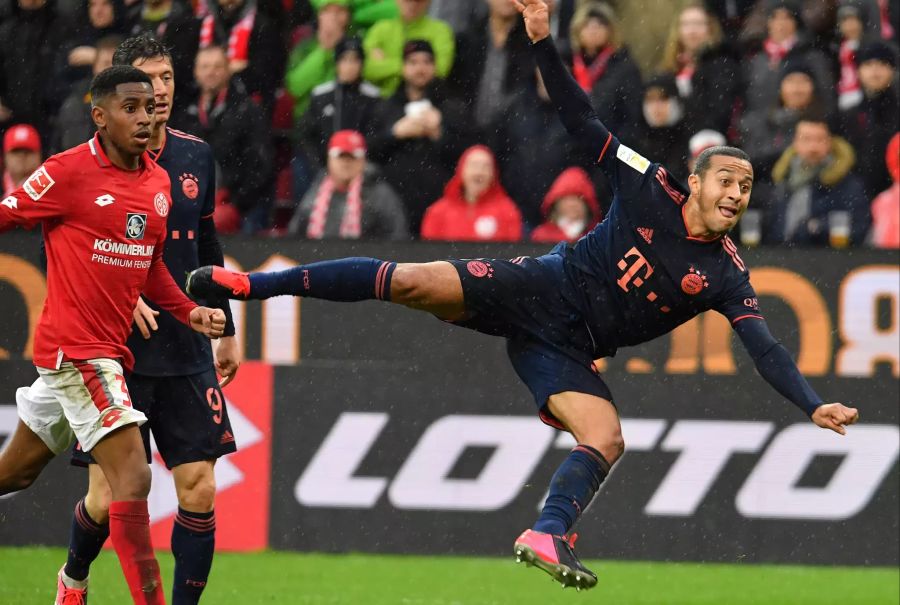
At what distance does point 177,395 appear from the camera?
20.6 feet

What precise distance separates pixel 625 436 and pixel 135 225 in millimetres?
4424

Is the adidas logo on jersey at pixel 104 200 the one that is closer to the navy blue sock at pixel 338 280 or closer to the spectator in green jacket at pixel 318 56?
the navy blue sock at pixel 338 280

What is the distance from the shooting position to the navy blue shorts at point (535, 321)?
6.26m

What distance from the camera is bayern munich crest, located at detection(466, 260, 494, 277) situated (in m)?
6.28

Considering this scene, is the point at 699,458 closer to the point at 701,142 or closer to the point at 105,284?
the point at 701,142

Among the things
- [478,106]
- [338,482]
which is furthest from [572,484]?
[478,106]

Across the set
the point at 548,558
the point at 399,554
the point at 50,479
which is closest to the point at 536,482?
the point at 399,554

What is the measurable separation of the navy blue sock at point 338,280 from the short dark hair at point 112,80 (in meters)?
0.89

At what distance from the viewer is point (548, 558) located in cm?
549

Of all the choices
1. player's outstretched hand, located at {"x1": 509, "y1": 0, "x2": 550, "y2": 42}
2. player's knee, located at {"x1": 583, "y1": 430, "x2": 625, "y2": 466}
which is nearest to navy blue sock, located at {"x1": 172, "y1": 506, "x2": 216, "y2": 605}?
player's knee, located at {"x1": 583, "y1": 430, "x2": 625, "y2": 466}

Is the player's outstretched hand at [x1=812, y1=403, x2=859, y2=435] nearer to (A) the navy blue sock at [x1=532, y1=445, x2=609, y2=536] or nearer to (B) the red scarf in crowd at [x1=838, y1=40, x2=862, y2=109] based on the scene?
(A) the navy blue sock at [x1=532, y1=445, x2=609, y2=536]

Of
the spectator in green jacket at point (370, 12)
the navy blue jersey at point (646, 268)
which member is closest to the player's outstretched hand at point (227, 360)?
the navy blue jersey at point (646, 268)

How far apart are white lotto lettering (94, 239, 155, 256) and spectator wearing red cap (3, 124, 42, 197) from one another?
472 cm

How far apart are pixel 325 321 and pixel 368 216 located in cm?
77
